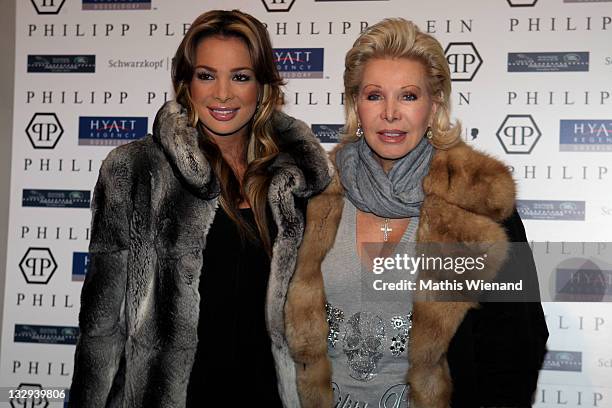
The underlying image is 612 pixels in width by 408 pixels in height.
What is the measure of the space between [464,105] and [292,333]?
1.18m

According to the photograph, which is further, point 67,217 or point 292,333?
point 67,217

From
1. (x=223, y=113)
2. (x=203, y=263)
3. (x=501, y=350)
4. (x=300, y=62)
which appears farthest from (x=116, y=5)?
(x=501, y=350)

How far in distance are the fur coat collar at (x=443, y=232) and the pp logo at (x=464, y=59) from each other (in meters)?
0.74

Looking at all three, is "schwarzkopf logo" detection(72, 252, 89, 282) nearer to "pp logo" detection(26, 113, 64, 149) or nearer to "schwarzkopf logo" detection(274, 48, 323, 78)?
"pp logo" detection(26, 113, 64, 149)

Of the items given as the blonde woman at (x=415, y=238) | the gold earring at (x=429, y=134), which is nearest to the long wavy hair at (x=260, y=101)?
the blonde woman at (x=415, y=238)

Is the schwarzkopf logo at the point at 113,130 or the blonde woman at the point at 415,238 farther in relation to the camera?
the schwarzkopf logo at the point at 113,130

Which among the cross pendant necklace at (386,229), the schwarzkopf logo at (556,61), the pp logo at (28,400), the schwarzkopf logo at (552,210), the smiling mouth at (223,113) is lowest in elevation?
the pp logo at (28,400)

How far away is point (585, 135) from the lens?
2547 mm

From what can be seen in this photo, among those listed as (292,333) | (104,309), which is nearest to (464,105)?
(292,333)

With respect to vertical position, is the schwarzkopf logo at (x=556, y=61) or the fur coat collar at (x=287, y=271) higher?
the schwarzkopf logo at (x=556, y=61)

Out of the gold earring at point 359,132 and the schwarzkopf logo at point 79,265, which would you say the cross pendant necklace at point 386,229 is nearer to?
the gold earring at point 359,132

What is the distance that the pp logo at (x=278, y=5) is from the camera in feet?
8.79

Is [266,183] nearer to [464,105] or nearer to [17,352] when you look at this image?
[464,105]

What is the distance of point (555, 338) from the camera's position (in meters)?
2.55
